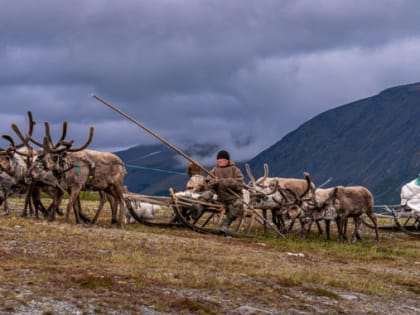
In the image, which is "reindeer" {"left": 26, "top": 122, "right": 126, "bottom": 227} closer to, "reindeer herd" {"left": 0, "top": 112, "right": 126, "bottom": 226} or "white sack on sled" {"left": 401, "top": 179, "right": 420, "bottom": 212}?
"reindeer herd" {"left": 0, "top": 112, "right": 126, "bottom": 226}

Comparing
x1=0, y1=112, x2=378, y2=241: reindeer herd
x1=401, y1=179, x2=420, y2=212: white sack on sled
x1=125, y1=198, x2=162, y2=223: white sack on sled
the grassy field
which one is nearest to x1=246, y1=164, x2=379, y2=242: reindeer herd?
x1=0, y1=112, x2=378, y2=241: reindeer herd

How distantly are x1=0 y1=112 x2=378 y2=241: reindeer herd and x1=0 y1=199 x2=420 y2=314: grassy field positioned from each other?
73.4 inches

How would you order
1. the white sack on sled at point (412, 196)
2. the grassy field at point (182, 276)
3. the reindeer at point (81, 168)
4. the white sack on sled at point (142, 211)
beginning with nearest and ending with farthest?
the grassy field at point (182, 276) < the reindeer at point (81, 168) < the white sack on sled at point (142, 211) < the white sack on sled at point (412, 196)

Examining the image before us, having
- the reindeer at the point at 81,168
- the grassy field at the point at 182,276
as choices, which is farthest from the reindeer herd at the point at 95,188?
the grassy field at the point at 182,276

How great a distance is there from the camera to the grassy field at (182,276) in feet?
34.7

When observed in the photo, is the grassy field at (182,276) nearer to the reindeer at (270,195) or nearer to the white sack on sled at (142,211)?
the reindeer at (270,195)

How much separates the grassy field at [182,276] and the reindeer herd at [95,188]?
187cm

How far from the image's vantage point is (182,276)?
12.7 meters

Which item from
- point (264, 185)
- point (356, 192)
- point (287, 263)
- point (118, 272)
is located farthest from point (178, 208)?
point (118, 272)

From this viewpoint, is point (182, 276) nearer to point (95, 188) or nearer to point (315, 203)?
point (95, 188)

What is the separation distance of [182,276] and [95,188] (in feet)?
30.4

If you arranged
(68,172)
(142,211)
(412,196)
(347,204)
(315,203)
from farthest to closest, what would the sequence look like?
(412,196) < (142,211) < (347,204) < (315,203) < (68,172)

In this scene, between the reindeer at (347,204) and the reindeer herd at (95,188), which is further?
the reindeer at (347,204)

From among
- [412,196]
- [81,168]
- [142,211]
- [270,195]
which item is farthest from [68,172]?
[412,196]
